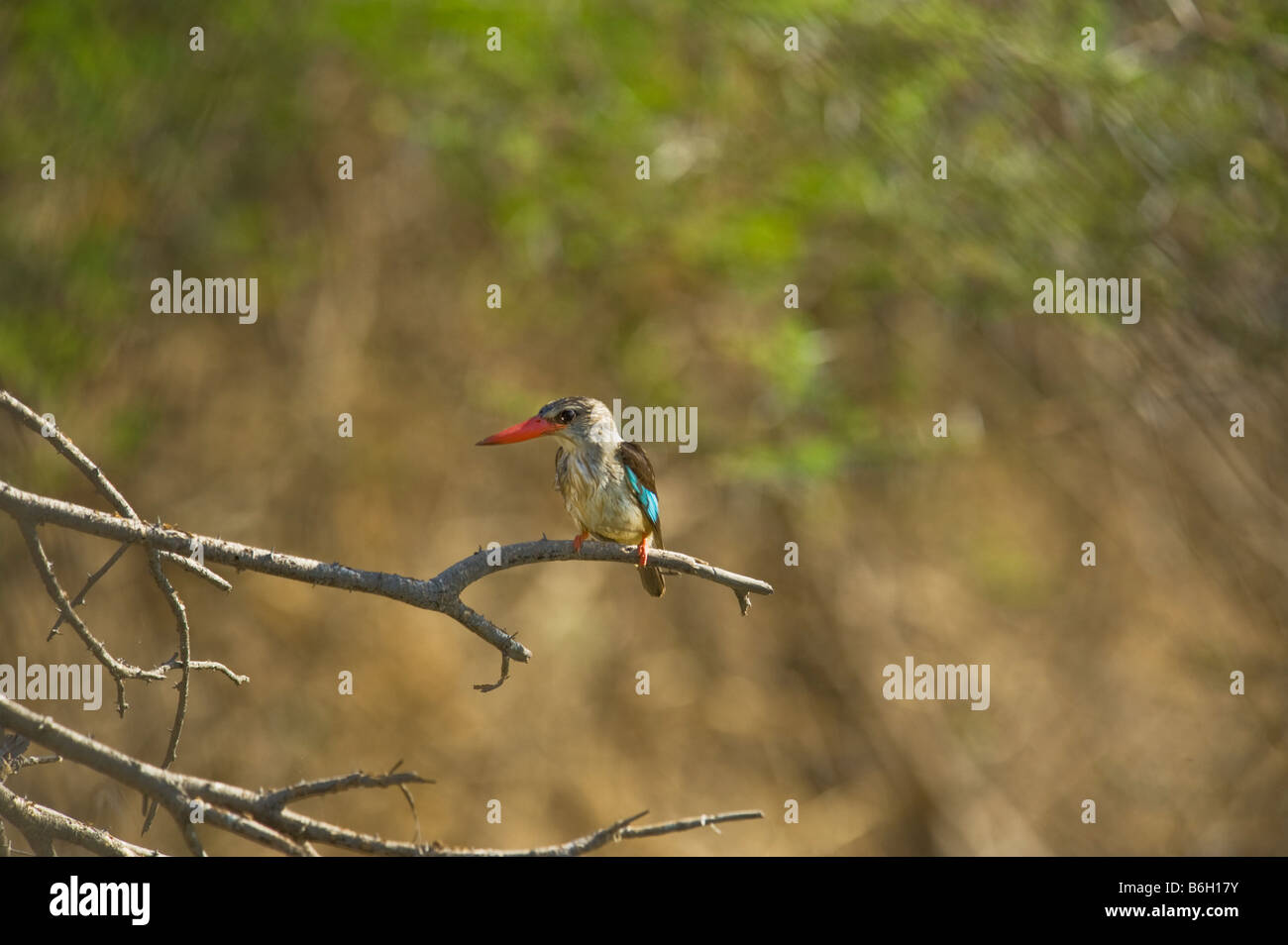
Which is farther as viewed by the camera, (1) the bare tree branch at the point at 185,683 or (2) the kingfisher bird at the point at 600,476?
(2) the kingfisher bird at the point at 600,476

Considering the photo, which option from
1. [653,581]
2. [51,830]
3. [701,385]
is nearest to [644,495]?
[653,581]

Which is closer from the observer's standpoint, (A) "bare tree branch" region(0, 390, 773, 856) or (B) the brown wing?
(A) "bare tree branch" region(0, 390, 773, 856)

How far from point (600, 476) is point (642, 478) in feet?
0.41

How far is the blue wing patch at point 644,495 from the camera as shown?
3244 mm

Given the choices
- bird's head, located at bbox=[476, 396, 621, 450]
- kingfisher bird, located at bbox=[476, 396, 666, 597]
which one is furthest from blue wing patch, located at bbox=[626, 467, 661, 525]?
bird's head, located at bbox=[476, 396, 621, 450]

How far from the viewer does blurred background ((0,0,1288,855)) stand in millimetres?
5367

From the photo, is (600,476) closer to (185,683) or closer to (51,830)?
(185,683)

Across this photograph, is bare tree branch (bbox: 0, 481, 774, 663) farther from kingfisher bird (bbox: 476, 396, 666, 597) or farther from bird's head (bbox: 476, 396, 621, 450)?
bird's head (bbox: 476, 396, 621, 450)

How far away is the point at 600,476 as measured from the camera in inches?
128

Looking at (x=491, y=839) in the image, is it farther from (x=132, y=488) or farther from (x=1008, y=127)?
(x=1008, y=127)

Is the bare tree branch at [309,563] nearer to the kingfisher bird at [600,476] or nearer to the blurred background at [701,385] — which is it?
the kingfisher bird at [600,476]

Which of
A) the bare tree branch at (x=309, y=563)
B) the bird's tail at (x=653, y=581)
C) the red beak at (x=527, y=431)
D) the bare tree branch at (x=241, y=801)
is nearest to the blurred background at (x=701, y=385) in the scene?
the red beak at (x=527, y=431)

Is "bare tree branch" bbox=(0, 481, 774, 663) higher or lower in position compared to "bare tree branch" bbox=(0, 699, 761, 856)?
higher

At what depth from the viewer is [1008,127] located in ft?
Result: 18.4
